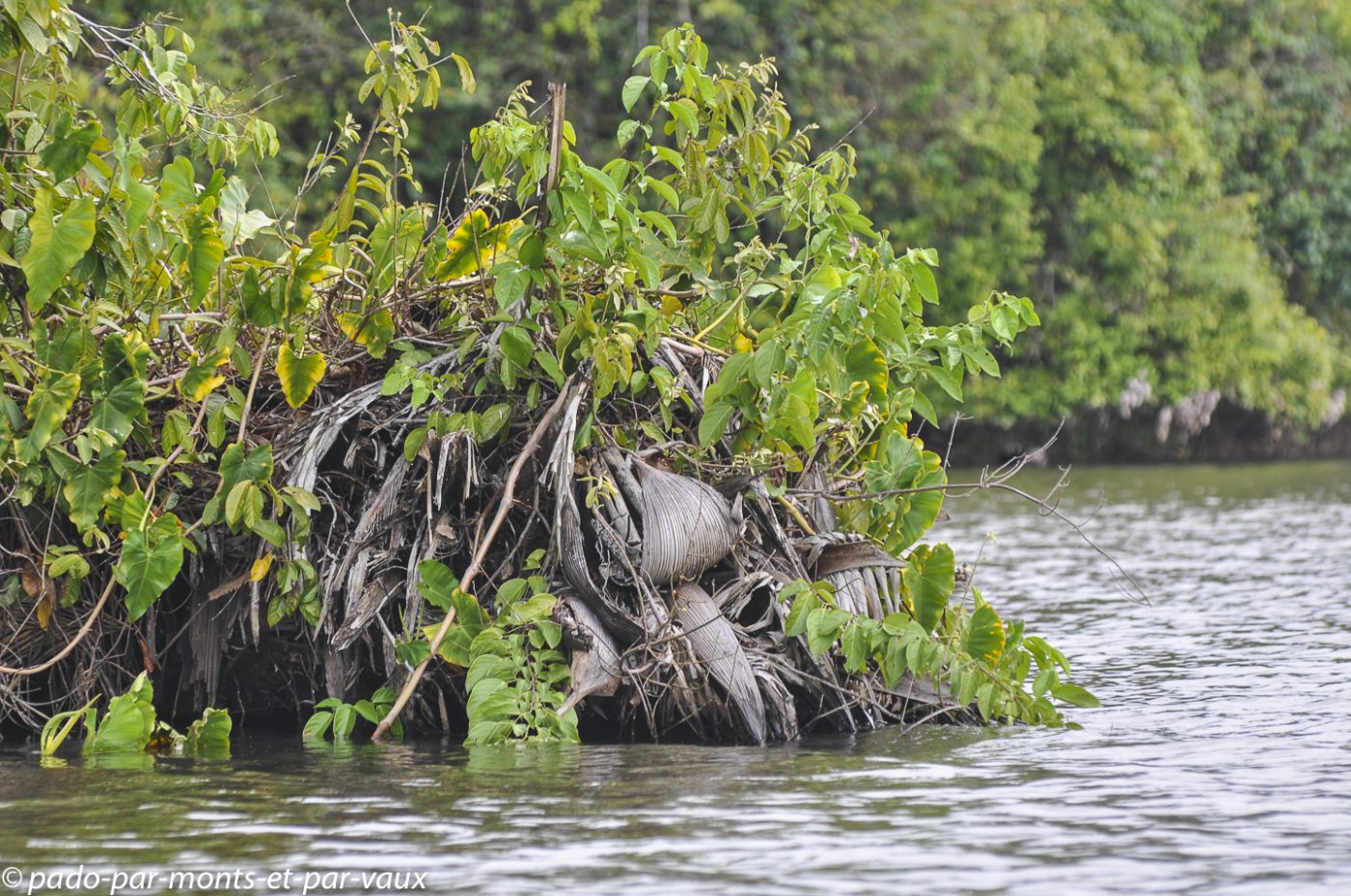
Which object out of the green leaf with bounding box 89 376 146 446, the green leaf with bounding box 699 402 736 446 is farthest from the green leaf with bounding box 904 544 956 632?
the green leaf with bounding box 89 376 146 446

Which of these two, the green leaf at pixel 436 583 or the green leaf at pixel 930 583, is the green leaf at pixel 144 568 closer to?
the green leaf at pixel 436 583

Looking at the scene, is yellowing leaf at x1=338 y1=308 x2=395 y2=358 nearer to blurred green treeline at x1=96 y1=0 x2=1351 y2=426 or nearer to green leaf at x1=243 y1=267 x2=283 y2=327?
green leaf at x1=243 y1=267 x2=283 y2=327

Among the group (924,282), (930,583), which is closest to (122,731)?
(930,583)

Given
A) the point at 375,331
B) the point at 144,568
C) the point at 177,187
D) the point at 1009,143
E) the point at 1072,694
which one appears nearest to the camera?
the point at 144,568

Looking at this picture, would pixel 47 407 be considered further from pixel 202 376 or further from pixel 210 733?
pixel 210 733

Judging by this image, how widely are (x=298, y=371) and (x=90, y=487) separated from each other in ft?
2.58

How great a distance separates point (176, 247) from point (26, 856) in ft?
7.95

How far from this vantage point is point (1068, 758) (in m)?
5.79

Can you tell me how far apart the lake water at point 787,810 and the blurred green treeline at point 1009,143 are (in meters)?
18.7

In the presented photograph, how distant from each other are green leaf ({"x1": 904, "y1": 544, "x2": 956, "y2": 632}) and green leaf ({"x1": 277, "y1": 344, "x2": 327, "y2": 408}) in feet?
7.12

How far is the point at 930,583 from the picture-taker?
6453 millimetres

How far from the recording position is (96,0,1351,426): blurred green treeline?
83.5 feet

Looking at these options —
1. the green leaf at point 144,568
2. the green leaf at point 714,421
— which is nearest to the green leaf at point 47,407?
the green leaf at point 144,568

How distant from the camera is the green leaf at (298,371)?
636 centimetres
